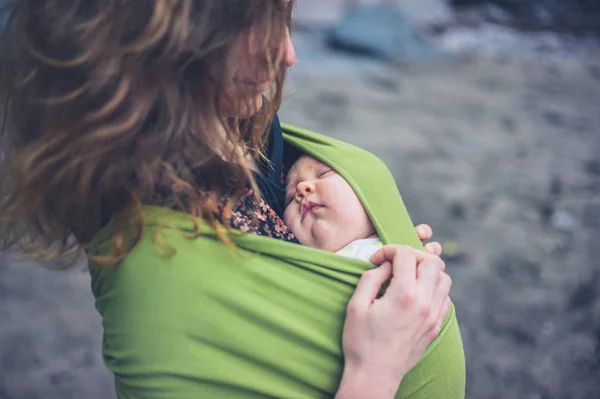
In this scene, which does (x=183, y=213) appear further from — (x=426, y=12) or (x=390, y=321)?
(x=426, y=12)

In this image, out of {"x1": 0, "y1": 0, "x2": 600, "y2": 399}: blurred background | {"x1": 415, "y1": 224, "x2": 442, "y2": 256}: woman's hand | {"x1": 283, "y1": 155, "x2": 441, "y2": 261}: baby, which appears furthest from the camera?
{"x1": 0, "y1": 0, "x2": 600, "y2": 399}: blurred background

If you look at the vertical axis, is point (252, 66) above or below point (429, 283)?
above

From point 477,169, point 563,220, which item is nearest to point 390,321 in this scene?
point 563,220

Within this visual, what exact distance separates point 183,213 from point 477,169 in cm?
314

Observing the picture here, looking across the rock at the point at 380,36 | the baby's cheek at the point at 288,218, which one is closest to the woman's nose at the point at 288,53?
the baby's cheek at the point at 288,218

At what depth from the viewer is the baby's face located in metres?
1.13

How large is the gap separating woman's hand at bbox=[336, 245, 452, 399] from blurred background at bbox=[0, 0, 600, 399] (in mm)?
494

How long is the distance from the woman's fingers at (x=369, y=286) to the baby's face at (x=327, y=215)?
18 centimetres

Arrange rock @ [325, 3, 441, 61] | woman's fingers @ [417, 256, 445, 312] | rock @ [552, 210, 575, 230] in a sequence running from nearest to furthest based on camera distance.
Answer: woman's fingers @ [417, 256, 445, 312] → rock @ [552, 210, 575, 230] → rock @ [325, 3, 441, 61]

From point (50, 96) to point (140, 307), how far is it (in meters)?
0.32

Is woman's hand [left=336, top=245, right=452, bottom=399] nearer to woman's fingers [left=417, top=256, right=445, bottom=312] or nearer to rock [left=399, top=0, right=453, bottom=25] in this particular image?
woman's fingers [left=417, top=256, right=445, bottom=312]

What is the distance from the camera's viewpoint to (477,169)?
380 centimetres

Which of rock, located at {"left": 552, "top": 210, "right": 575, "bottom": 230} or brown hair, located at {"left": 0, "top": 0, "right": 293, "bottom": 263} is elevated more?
brown hair, located at {"left": 0, "top": 0, "right": 293, "bottom": 263}

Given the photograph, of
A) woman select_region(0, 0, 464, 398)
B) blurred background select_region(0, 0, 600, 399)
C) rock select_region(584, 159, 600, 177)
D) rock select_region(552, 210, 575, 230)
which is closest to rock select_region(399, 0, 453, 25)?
blurred background select_region(0, 0, 600, 399)
